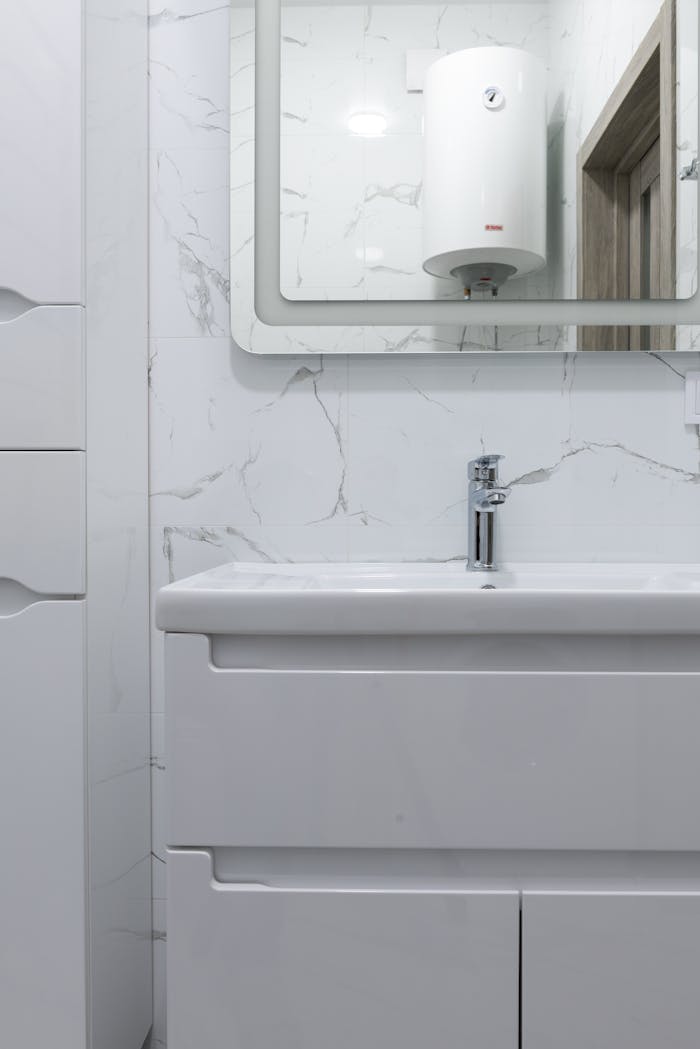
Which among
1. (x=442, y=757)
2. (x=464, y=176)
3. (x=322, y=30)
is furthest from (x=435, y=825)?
(x=322, y=30)

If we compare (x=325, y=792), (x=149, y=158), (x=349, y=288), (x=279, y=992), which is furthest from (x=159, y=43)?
(x=279, y=992)

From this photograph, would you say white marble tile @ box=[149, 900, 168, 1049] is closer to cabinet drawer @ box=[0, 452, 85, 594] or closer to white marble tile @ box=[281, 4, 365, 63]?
cabinet drawer @ box=[0, 452, 85, 594]

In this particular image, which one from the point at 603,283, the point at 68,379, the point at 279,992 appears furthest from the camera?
the point at 603,283

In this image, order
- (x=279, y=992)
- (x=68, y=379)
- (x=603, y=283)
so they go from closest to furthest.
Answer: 1. (x=279, y=992)
2. (x=68, y=379)
3. (x=603, y=283)

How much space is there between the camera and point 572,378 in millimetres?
1266

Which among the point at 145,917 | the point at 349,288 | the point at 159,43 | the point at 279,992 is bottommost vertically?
the point at 145,917

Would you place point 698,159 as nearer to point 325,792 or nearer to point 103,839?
point 325,792

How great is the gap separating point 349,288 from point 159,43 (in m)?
0.49

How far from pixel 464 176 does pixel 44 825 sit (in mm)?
1035

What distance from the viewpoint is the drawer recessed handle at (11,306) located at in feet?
3.31

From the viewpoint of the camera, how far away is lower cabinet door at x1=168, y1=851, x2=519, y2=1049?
2.81ft

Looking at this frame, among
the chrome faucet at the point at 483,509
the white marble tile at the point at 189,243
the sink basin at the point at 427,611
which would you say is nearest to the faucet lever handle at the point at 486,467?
the chrome faucet at the point at 483,509

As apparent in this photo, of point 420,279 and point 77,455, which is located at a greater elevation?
point 420,279

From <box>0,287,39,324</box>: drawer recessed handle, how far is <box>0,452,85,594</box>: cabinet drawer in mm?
168
